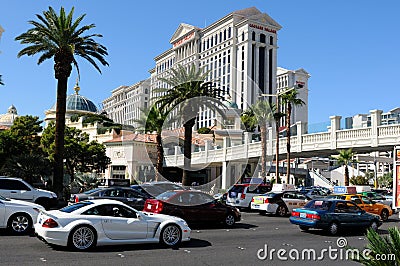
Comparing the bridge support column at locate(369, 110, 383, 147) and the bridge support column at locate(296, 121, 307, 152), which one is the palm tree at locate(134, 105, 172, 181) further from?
the bridge support column at locate(369, 110, 383, 147)

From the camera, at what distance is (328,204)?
17062mm

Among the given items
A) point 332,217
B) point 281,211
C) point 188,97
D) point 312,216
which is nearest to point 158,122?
point 188,97

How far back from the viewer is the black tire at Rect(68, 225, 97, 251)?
433 inches

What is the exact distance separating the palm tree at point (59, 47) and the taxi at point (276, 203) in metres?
12.7

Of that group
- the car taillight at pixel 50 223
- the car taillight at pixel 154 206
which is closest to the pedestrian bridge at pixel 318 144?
the car taillight at pixel 154 206

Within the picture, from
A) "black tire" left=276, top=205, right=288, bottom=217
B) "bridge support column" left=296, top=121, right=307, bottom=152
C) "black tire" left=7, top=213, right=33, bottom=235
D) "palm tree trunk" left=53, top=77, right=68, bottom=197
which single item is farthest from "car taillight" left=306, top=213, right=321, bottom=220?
"bridge support column" left=296, top=121, right=307, bottom=152

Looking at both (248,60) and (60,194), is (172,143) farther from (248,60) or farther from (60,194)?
(248,60)

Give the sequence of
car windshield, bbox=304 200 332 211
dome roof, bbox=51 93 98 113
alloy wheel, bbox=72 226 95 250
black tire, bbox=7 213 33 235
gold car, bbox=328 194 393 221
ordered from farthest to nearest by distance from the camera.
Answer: dome roof, bbox=51 93 98 113 → gold car, bbox=328 194 393 221 → car windshield, bbox=304 200 332 211 → black tire, bbox=7 213 33 235 → alloy wheel, bbox=72 226 95 250

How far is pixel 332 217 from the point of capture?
1655cm

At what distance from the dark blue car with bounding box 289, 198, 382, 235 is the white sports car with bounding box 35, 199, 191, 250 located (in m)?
6.19

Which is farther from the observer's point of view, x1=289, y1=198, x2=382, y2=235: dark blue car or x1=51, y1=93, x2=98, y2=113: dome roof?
x1=51, y1=93, x2=98, y2=113: dome roof

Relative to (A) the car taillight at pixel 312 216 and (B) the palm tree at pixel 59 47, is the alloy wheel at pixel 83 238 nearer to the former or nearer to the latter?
(A) the car taillight at pixel 312 216

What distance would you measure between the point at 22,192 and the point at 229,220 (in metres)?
9.02

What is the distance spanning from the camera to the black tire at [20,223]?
1373 cm
